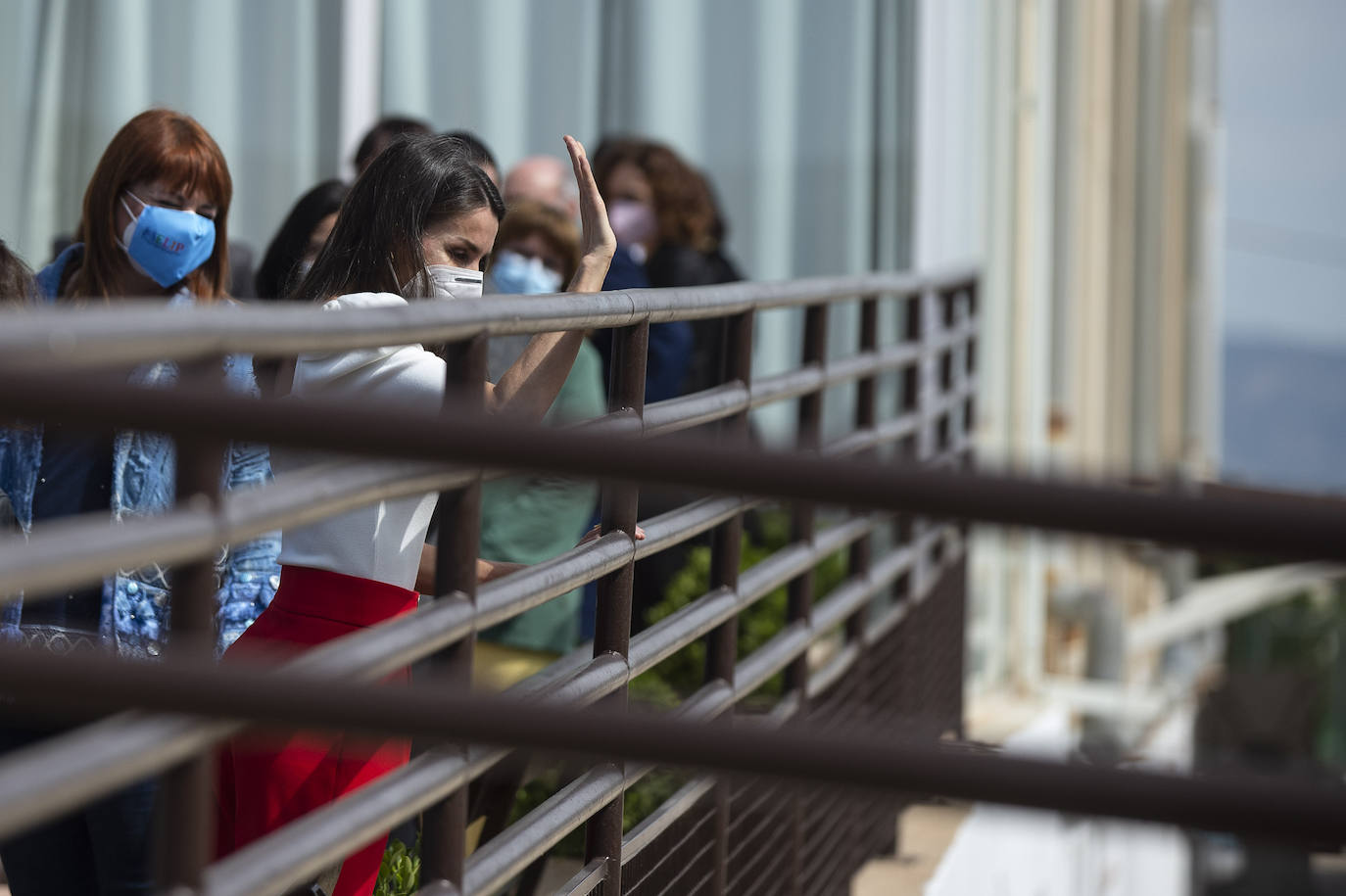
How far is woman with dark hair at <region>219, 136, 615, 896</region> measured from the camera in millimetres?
2162

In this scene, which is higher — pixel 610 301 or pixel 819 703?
pixel 610 301

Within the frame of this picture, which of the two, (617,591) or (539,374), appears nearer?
(539,374)

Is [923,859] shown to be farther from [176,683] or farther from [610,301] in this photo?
[176,683]

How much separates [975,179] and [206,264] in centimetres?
573

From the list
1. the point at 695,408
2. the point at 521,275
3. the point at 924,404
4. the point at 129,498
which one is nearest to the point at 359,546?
the point at 129,498

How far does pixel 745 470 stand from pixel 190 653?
2.15ft

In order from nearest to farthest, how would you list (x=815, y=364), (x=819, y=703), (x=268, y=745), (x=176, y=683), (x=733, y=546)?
(x=176, y=683) < (x=268, y=745) < (x=733, y=546) < (x=815, y=364) < (x=819, y=703)

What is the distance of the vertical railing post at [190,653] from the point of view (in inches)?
55.2

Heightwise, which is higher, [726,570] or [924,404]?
[924,404]

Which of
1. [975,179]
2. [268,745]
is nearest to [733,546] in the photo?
[268,745]

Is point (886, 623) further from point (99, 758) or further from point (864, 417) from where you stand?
point (99, 758)

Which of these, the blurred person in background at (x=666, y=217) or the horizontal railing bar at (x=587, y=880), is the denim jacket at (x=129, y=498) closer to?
the horizontal railing bar at (x=587, y=880)

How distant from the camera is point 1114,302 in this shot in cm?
1503

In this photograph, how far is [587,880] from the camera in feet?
7.83
